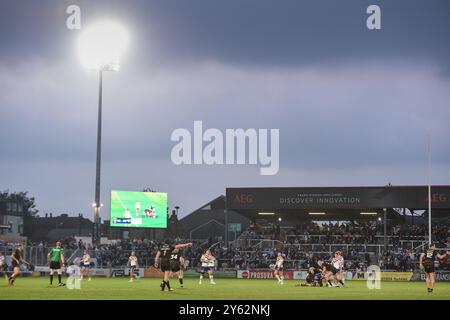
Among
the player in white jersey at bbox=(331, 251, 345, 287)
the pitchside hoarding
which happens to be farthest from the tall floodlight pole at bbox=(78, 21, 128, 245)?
the player in white jersey at bbox=(331, 251, 345, 287)

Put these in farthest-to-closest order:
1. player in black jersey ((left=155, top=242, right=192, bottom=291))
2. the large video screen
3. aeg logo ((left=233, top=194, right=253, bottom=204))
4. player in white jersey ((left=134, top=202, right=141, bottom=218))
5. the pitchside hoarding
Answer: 1. player in white jersey ((left=134, top=202, right=141, bottom=218))
2. the large video screen
3. aeg logo ((left=233, top=194, right=253, bottom=204))
4. the pitchside hoarding
5. player in black jersey ((left=155, top=242, right=192, bottom=291))

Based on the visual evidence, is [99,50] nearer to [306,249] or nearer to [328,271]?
[306,249]

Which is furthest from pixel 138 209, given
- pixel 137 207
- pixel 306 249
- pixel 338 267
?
pixel 338 267

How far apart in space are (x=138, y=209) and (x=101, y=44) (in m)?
16.9

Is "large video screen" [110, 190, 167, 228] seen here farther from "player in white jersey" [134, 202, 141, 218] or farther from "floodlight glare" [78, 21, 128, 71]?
"floodlight glare" [78, 21, 128, 71]

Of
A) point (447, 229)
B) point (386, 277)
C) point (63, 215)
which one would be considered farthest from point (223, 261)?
point (63, 215)

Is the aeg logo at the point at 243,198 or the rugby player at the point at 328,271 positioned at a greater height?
the aeg logo at the point at 243,198

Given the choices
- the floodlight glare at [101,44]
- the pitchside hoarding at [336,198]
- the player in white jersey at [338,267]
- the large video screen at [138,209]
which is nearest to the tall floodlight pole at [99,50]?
the floodlight glare at [101,44]

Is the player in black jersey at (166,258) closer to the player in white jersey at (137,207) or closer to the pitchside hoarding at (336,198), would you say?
the pitchside hoarding at (336,198)

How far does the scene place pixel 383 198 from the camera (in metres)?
65.1

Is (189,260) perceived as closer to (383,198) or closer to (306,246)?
(306,246)

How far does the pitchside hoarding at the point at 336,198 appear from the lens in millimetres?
64562

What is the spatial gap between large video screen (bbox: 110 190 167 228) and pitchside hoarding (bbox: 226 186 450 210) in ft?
22.5

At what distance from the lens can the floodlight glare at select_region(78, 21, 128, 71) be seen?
58.7 meters
